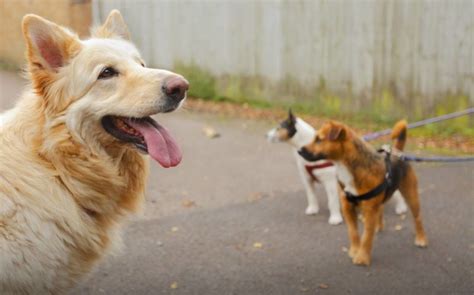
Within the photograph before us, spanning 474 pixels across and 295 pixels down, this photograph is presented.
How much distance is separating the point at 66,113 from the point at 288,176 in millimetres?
4547

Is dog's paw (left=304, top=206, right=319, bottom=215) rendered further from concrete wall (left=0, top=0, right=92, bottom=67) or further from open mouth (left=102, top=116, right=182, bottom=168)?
concrete wall (left=0, top=0, right=92, bottom=67)

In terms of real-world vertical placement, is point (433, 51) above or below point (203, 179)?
above

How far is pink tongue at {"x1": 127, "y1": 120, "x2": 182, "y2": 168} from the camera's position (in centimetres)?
304

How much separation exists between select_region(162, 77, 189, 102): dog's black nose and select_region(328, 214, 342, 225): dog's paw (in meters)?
3.21

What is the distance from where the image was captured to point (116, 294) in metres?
4.22

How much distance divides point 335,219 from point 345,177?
1.00 meters

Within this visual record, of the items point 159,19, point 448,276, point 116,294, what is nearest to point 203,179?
point 116,294

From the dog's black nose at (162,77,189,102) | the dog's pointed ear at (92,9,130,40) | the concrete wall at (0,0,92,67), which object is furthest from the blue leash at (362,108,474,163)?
the concrete wall at (0,0,92,67)

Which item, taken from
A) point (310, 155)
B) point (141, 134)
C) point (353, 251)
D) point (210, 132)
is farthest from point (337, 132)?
point (210, 132)

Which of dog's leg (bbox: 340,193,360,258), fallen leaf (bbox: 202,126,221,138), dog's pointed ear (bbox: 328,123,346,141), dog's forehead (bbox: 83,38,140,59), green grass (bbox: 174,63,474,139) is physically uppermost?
dog's forehead (bbox: 83,38,140,59)

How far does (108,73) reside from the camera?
306 cm

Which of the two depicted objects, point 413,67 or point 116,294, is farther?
point 413,67

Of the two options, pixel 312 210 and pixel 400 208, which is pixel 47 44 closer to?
pixel 312 210

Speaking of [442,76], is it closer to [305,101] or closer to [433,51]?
[433,51]
